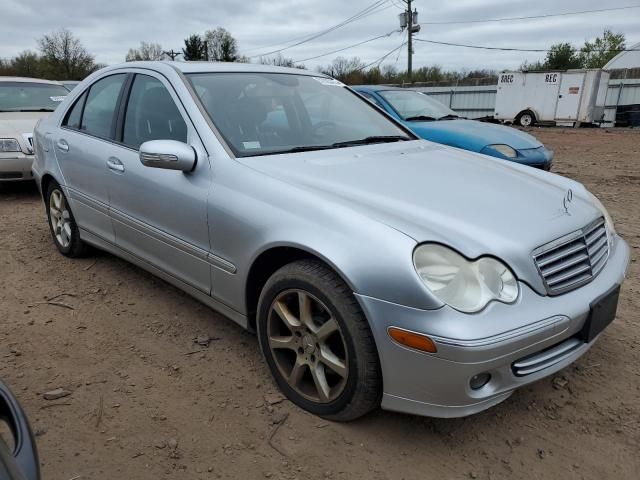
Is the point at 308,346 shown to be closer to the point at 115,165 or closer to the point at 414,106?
the point at 115,165

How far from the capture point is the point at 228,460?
7.00 ft

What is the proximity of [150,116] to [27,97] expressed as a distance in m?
5.67

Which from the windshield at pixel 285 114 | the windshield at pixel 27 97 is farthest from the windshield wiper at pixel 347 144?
the windshield at pixel 27 97

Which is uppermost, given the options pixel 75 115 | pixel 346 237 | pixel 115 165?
pixel 75 115

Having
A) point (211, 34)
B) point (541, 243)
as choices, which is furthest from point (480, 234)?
point (211, 34)

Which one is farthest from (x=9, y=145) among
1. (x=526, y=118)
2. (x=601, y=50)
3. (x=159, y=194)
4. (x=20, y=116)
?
(x=601, y=50)

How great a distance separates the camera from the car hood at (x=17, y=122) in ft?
20.7

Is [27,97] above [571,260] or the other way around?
above

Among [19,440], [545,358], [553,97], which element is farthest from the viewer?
[553,97]

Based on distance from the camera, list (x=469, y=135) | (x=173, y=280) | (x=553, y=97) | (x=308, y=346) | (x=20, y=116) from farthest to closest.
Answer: (x=553, y=97) < (x=20, y=116) < (x=469, y=135) < (x=173, y=280) < (x=308, y=346)

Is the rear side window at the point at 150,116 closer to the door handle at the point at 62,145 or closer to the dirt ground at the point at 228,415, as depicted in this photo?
the door handle at the point at 62,145

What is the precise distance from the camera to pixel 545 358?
206 cm

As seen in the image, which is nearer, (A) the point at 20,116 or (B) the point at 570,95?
(A) the point at 20,116

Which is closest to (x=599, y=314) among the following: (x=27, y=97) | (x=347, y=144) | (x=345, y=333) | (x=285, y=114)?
(x=345, y=333)
